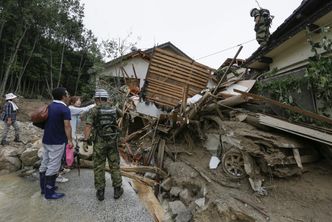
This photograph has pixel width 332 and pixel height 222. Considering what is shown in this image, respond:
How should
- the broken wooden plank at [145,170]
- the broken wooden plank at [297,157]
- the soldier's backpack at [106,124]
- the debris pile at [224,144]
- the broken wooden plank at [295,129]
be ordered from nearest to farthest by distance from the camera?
the broken wooden plank at [295,129], the soldier's backpack at [106,124], the broken wooden plank at [297,157], the debris pile at [224,144], the broken wooden plank at [145,170]

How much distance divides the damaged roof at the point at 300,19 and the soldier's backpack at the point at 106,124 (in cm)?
415

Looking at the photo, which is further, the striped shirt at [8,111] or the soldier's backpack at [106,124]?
the striped shirt at [8,111]

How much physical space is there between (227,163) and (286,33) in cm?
344

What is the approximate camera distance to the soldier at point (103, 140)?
381 cm

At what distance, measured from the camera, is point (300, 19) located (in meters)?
4.99

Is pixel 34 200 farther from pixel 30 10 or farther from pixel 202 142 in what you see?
pixel 30 10

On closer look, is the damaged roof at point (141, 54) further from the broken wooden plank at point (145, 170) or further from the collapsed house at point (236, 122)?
the broken wooden plank at point (145, 170)

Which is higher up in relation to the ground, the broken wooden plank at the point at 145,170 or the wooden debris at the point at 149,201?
the broken wooden plank at the point at 145,170

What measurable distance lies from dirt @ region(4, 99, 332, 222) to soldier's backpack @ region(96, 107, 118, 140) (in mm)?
1880

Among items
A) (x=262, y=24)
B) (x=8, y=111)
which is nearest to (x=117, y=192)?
(x=8, y=111)

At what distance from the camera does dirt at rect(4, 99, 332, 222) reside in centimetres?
335

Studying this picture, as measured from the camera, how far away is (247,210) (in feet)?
11.3

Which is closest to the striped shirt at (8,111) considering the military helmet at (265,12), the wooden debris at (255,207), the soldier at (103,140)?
the soldier at (103,140)

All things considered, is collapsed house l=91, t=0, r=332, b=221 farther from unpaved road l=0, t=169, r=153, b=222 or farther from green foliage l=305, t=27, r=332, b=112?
unpaved road l=0, t=169, r=153, b=222
